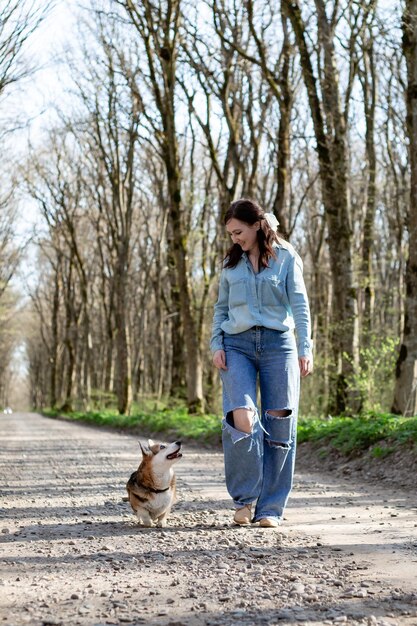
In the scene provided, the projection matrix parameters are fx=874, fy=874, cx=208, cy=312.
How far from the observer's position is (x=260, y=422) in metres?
6.10

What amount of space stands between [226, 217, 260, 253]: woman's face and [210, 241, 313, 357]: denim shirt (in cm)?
A: 12

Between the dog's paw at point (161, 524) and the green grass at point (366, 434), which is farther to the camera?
the green grass at point (366, 434)

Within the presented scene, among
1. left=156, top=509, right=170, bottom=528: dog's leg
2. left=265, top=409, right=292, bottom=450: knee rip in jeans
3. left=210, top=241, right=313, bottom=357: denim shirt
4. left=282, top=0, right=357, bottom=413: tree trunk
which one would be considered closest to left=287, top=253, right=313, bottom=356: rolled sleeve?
left=210, top=241, right=313, bottom=357: denim shirt

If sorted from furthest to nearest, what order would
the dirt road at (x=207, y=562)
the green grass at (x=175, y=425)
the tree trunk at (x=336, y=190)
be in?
the green grass at (x=175, y=425), the tree trunk at (x=336, y=190), the dirt road at (x=207, y=562)

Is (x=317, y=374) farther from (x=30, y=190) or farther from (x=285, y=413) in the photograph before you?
(x=30, y=190)

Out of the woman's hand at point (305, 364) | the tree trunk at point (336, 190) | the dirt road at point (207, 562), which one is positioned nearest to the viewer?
the dirt road at point (207, 562)

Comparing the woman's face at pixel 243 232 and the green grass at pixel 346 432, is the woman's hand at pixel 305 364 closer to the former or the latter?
the woman's face at pixel 243 232

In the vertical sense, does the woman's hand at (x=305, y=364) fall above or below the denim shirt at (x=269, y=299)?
below

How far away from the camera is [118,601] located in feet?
12.4

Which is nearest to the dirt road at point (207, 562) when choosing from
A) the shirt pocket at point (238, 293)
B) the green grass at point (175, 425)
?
the shirt pocket at point (238, 293)

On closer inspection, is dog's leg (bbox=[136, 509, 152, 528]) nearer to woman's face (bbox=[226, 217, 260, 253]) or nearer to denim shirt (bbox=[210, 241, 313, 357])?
denim shirt (bbox=[210, 241, 313, 357])

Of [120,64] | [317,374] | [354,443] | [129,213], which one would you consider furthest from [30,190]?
[354,443]

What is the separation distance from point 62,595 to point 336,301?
11981 millimetres

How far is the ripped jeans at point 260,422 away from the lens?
5953 mm
